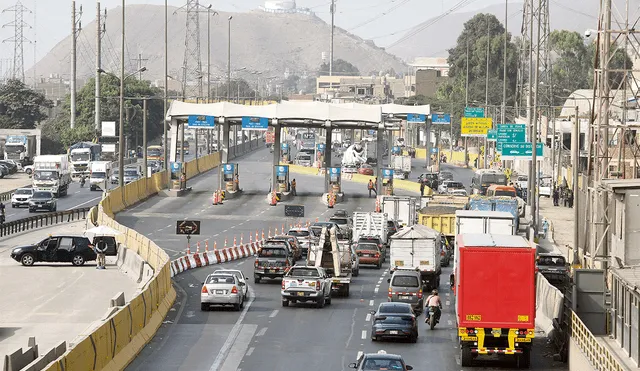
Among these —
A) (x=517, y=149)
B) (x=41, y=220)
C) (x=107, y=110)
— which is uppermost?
(x=107, y=110)

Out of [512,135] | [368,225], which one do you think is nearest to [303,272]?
[368,225]

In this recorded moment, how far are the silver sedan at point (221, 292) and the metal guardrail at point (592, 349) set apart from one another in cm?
1368

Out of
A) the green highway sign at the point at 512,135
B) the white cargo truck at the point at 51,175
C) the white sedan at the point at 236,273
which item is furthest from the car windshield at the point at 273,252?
the white cargo truck at the point at 51,175

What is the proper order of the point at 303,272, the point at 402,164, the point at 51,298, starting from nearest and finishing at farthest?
the point at 303,272 → the point at 51,298 → the point at 402,164

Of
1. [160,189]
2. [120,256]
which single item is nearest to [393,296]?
[120,256]

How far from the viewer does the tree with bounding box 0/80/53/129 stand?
588ft

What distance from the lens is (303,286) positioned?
45.0 metres

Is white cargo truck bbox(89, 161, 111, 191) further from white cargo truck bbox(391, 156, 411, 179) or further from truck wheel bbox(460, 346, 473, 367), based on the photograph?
truck wheel bbox(460, 346, 473, 367)

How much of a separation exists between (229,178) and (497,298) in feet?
213

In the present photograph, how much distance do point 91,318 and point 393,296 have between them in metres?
10.3

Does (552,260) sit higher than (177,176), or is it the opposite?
(177,176)

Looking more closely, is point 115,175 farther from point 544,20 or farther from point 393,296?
point 393,296

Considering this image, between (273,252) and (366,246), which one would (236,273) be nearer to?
(273,252)

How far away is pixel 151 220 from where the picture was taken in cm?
7888
